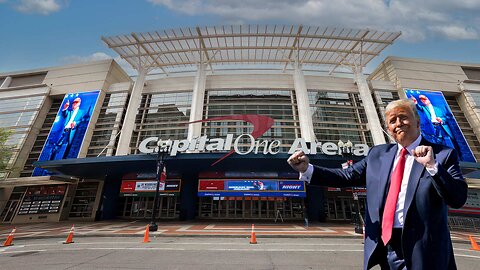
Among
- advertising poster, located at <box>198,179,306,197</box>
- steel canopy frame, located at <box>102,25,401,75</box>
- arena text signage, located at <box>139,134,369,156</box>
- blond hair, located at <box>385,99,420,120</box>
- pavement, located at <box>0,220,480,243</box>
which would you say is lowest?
pavement, located at <box>0,220,480,243</box>

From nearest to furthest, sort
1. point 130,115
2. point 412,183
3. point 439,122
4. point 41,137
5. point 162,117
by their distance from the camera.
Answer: point 412,183, point 439,122, point 130,115, point 41,137, point 162,117

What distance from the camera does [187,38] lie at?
31.0 m

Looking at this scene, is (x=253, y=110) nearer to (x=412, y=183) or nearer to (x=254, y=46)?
(x=254, y=46)

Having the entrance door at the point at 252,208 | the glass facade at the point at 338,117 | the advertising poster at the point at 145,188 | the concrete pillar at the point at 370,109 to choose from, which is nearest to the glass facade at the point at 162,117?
the advertising poster at the point at 145,188

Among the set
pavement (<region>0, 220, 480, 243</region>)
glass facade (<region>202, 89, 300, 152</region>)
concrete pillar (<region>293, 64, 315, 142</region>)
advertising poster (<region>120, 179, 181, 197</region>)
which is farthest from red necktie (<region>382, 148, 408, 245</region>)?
glass facade (<region>202, 89, 300, 152</region>)

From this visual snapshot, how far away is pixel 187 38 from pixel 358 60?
25.8 m

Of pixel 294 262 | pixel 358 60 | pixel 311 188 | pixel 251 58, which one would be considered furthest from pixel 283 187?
pixel 358 60

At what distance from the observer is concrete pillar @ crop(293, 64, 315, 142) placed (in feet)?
90.2

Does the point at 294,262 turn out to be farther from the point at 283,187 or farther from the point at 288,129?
the point at 288,129

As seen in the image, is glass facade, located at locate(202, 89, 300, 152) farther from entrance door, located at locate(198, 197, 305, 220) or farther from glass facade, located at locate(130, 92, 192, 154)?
entrance door, located at locate(198, 197, 305, 220)

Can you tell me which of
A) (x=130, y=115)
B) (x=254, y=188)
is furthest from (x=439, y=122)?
(x=130, y=115)

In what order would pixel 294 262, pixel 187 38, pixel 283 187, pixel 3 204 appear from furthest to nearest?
pixel 187 38 → pixel 3 204 → pixel 283 187 → pixel 294 262

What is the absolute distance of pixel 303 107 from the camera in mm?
29516

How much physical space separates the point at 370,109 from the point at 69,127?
1542 inches
